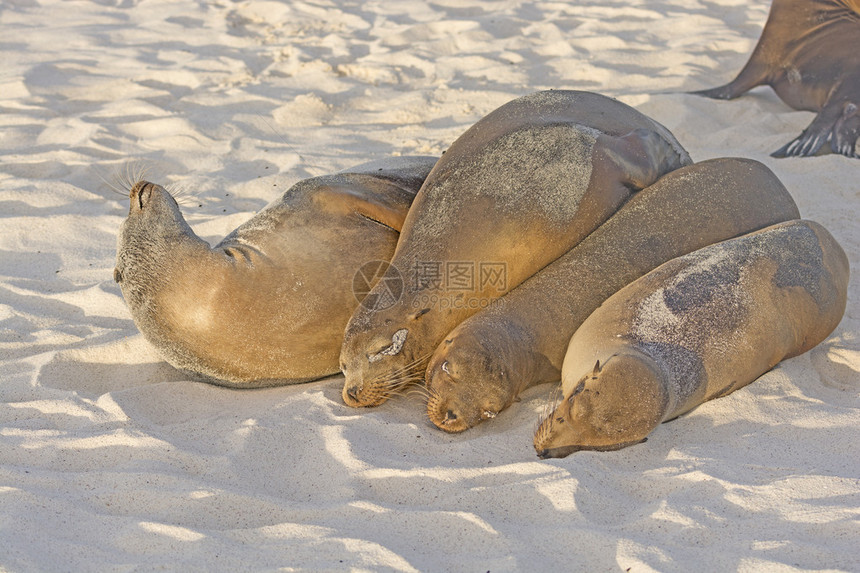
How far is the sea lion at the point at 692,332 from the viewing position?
3.02 metres

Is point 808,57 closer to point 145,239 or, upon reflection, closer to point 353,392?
point 353,392

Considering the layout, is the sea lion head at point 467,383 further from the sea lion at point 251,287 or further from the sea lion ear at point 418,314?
the sea lion at point 251,287

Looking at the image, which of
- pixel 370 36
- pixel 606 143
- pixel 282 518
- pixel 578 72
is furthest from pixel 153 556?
pixel 370 36

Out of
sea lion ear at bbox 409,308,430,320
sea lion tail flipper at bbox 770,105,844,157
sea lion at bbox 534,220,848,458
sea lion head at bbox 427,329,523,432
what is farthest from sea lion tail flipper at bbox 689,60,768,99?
sea lion head at bbox 427,329,523,432

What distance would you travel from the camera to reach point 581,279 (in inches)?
145

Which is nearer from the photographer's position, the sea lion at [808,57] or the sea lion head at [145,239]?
the sea lion head at [145,239]

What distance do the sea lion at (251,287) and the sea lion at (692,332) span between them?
1032 millimetres

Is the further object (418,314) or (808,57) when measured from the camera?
(808,57)

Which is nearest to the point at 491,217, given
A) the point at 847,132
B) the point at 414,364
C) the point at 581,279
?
the point at 581,279

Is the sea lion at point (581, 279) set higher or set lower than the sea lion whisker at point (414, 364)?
higher

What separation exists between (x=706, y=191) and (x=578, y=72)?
350cm

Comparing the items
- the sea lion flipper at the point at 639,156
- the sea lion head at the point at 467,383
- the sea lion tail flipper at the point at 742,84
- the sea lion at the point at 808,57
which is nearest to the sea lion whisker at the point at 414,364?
the sea lion head at the point at 467,383

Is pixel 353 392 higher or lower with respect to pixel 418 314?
lower

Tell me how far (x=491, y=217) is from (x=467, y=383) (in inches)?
29.1
